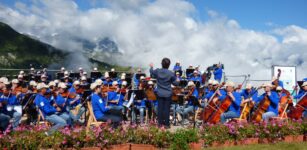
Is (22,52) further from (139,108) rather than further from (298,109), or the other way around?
(298,109)

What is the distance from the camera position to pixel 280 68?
17828 millimetres

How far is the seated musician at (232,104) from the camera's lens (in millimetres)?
11531

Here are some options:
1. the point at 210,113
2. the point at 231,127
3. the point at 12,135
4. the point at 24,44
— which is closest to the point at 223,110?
the point at 210,113

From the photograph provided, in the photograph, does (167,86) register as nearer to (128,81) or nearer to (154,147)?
(154,147)

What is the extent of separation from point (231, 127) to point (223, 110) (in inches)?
92.1

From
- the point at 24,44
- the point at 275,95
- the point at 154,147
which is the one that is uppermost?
the point at 24,44

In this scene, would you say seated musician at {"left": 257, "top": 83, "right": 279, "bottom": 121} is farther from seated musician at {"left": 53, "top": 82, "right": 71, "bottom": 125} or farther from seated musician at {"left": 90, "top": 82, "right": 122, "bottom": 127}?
seated musician at {"left": 53, "top": 82, "right": 71, "bottom": 125}

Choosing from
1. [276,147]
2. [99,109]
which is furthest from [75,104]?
[276,147]

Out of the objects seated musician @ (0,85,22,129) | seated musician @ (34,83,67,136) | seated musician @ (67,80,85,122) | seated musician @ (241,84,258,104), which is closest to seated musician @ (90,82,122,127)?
seated musician @ (34,83,67,136)

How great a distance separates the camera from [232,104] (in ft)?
38.8

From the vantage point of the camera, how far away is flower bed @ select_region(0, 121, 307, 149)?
785cm

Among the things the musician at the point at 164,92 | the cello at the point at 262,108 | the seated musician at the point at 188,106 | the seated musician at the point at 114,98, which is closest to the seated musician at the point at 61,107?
the seated musician at the point at 114,98

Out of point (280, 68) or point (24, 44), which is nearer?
point (280, 68)

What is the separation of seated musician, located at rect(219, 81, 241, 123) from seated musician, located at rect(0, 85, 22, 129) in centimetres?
584
